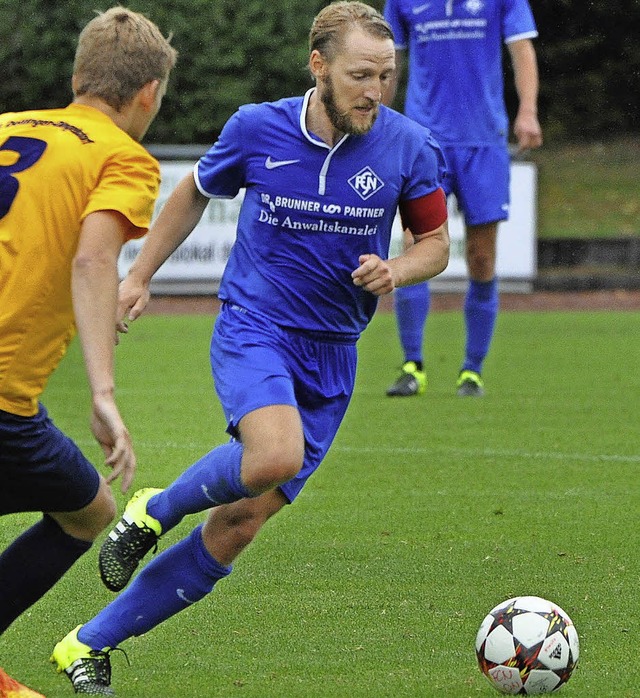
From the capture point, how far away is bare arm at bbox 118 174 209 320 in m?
4.39

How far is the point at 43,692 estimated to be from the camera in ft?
13.1

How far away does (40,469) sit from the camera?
367 centimetres

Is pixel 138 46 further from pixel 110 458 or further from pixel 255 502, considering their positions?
pixel 255 502

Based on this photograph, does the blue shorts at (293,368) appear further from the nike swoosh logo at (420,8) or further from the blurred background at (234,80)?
the blurred background at (234,80)

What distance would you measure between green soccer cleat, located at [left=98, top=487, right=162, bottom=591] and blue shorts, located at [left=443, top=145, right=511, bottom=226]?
559 centimetres

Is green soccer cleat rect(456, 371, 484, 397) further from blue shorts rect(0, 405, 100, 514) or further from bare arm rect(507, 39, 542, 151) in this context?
blue shorts rect(0, 405, 100, 514)

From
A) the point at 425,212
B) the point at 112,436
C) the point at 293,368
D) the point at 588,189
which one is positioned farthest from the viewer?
the point at 588,189

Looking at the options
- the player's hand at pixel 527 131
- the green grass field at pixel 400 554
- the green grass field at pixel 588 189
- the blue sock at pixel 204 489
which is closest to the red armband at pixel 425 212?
the blue sock at pixel 204 489

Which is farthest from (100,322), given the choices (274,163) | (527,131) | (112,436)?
(527,131)

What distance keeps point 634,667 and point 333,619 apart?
3.18 ft

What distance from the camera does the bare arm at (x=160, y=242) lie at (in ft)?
14.4

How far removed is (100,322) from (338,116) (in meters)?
1.30

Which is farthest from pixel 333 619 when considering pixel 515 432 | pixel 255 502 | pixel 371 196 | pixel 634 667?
pixel 515 432

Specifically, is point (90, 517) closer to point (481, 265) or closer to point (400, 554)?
point (400, 554)
